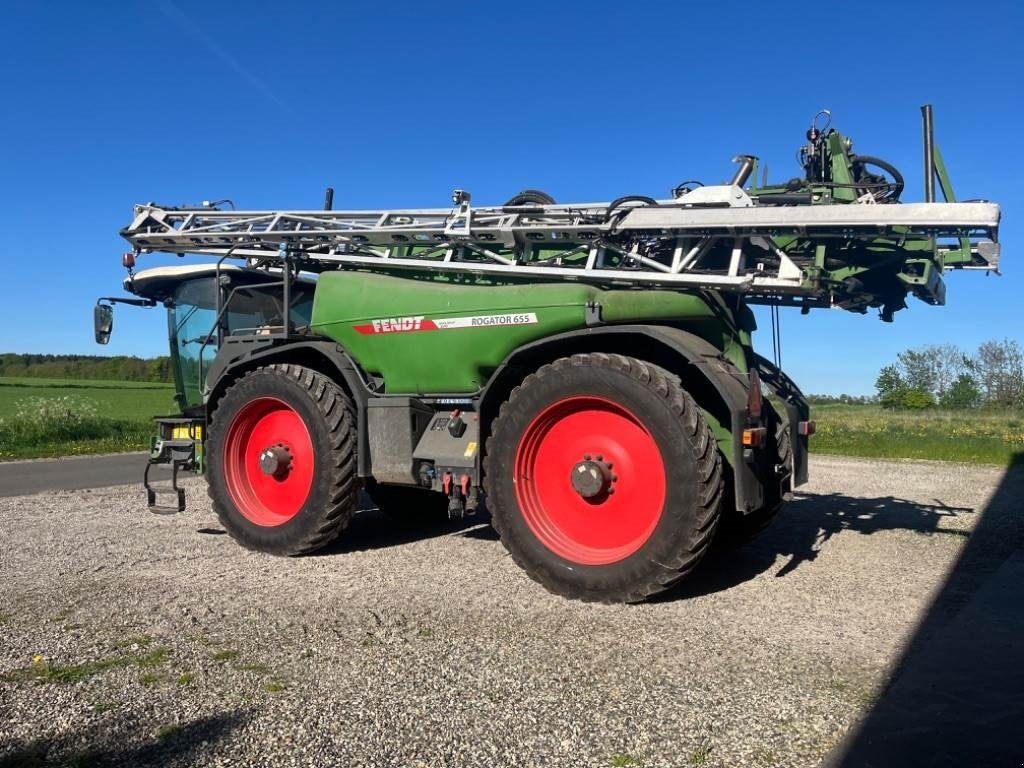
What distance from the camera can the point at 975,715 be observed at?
131 inches

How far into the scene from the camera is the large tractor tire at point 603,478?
189 inches

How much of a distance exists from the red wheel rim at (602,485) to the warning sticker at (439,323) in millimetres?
696

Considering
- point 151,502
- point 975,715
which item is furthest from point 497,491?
point 151,502

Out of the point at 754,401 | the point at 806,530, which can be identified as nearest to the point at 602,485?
the point at 754,401

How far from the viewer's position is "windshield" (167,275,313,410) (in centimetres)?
767

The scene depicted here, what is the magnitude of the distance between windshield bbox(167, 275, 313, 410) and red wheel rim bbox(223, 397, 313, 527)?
34.4 inches

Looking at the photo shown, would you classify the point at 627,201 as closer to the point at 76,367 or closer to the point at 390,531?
the point at 390,531

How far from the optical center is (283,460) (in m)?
6.77

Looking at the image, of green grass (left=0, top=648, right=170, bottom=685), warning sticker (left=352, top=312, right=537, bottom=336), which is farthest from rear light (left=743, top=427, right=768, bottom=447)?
green grass (left=0, top=648, right=170, bottom=685)

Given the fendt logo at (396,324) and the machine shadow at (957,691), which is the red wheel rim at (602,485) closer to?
the fendt logo at (396,324)

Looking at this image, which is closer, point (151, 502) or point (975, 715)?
point (975, 715)

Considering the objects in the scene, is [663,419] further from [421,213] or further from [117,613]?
[117,613]

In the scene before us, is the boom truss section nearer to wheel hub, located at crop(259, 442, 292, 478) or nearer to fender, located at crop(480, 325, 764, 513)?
fender, located at crop(480, 325, 764, 513)

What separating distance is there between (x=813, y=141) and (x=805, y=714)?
17.1 ft
